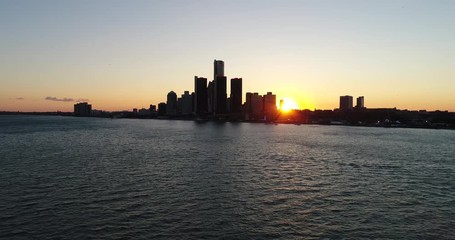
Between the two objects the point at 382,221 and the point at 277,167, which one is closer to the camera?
the point at 382,221

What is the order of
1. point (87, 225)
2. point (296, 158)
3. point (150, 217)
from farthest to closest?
point (296, 158) → point (150, 217) → point (87, 225)

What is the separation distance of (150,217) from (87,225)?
5.27m

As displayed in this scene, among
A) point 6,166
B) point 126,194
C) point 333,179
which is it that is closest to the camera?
point 126,194

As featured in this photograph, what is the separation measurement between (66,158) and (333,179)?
4984cm

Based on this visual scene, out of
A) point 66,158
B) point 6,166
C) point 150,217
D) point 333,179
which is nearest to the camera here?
point 150,217

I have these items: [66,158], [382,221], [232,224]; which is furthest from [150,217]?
[66,158]

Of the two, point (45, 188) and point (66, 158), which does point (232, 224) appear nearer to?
point (45, 188)

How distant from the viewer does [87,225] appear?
96.5 ft

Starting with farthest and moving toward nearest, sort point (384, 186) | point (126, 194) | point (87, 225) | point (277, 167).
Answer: point (277, 167)
point (384, 186)
point (126, 194)
point (87, 225)

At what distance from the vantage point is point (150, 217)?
104ft

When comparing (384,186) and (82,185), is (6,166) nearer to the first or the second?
(82,185)

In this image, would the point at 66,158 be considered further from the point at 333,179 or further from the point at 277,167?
the point at 333,179

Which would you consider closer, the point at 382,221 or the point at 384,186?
the point at 382,221

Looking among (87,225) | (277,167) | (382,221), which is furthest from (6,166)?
(382,221)
